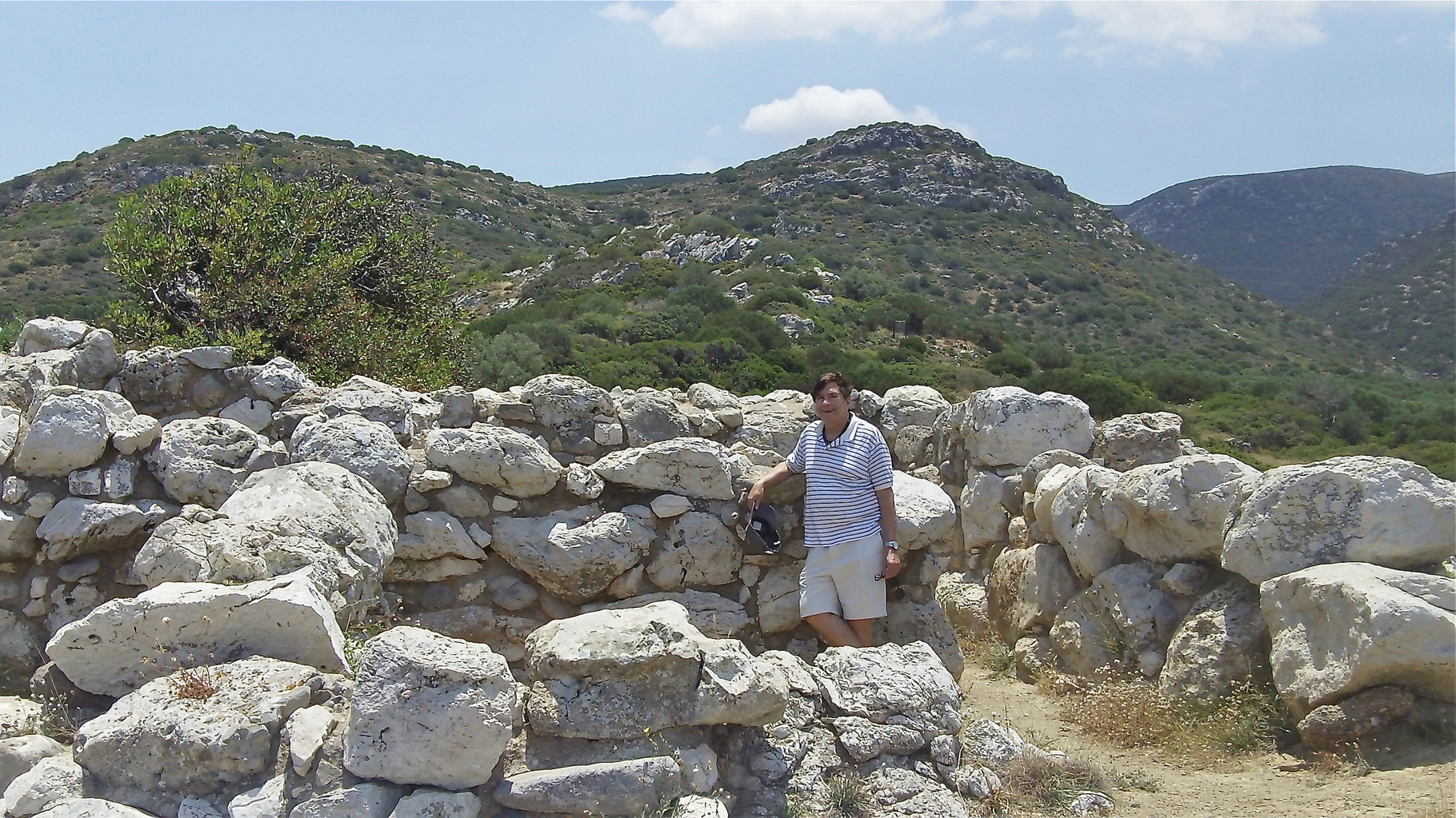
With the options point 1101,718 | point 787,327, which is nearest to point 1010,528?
point 1101,718

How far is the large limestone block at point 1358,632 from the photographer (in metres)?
3.81

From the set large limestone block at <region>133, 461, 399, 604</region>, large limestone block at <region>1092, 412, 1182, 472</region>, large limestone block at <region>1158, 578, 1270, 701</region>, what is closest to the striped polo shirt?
large limestone block at <region>1158, 578, 1270, 701</region>

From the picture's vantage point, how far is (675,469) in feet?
17.9

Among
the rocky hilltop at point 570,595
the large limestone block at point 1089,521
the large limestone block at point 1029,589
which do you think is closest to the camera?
the rocky hilltop at point 570,595

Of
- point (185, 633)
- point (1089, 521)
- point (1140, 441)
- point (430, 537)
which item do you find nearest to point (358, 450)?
point (430, 537)

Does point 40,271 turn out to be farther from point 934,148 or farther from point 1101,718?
point 934,148

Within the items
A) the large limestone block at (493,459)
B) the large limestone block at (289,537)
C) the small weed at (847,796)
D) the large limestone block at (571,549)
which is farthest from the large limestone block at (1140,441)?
the large limestone block at (289,537)

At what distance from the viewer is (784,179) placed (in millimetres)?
63656

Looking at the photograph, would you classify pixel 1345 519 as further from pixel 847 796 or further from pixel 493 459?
pixel 493 459

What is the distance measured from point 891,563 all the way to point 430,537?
7.56 feet

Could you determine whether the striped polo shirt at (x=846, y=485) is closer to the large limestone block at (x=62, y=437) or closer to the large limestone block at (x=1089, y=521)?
the large limestone block at (x=1089, y=521)

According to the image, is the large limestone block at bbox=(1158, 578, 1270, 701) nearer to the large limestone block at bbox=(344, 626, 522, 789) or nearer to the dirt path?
the dirt path

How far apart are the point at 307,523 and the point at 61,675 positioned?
95 cm

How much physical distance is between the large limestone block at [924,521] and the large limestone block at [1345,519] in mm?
1381
